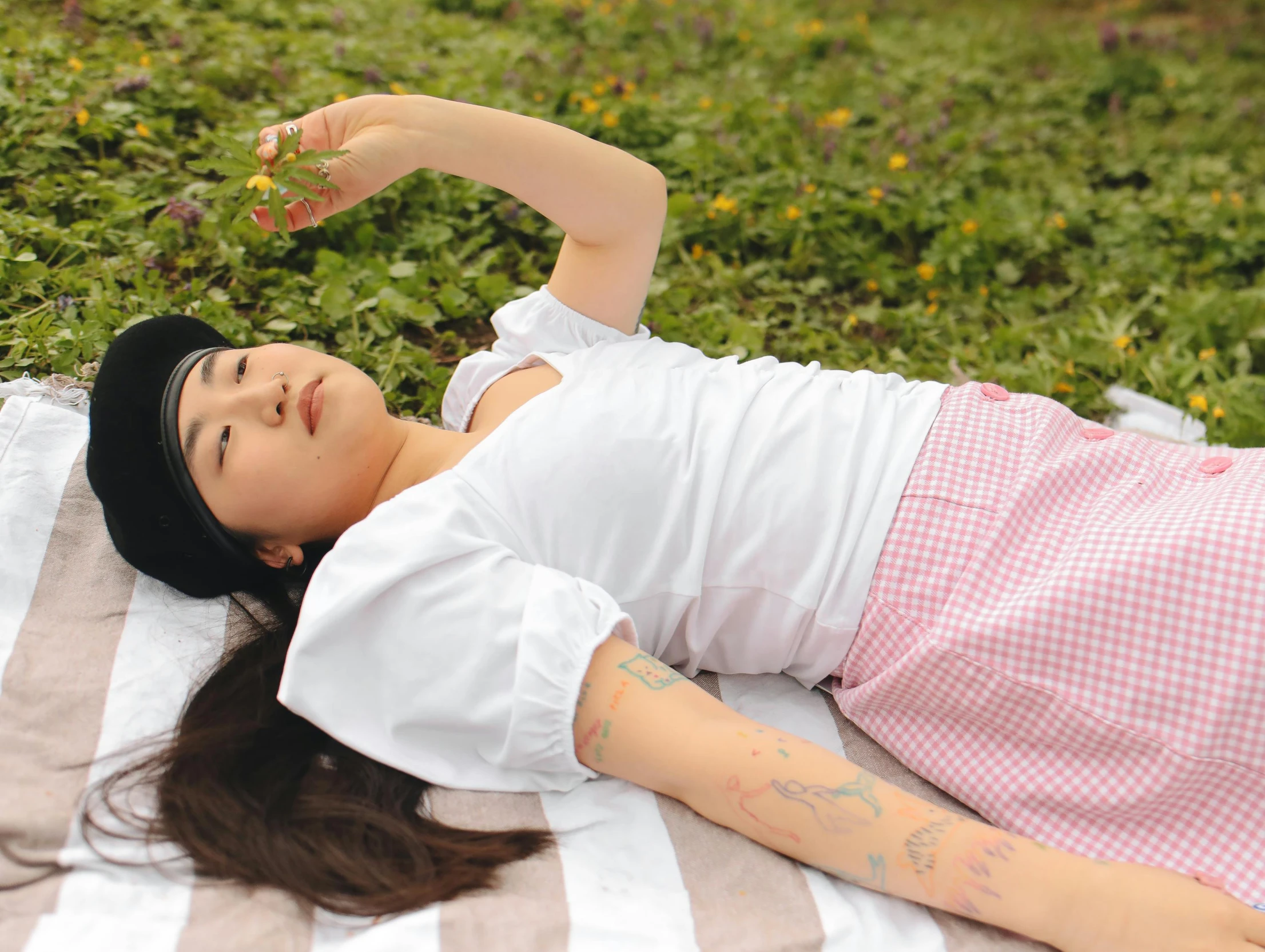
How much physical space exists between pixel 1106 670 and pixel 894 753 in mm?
454

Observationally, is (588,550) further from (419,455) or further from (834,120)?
(834,120)

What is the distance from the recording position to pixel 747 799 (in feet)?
5.36

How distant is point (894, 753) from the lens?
76.4 inches

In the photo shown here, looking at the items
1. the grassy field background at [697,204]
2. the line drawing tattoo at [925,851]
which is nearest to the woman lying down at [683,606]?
the line drawing tattoo at [925,851]

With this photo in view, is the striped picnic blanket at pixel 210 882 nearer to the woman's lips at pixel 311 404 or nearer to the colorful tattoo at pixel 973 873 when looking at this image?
the colorful tattoo at pixel 973 873

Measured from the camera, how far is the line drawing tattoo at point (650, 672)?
5.52 feet

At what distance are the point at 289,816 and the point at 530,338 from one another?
3.83ft

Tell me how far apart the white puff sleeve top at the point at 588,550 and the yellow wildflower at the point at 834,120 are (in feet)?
7.40

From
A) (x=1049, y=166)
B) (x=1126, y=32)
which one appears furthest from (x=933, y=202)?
(x=1126, y=32)

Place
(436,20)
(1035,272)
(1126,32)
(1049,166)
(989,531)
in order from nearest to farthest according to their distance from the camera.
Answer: (989,531) < (1035,272) < (1049,166) < (436,20) < (1126,32)

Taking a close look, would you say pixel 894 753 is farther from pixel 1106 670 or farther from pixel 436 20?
pixel 436 20

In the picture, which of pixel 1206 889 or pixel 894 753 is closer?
pixel 1206 889

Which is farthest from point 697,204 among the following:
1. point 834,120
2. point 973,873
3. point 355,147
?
point 973,873

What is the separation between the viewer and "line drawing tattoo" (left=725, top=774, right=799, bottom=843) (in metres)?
1.62
